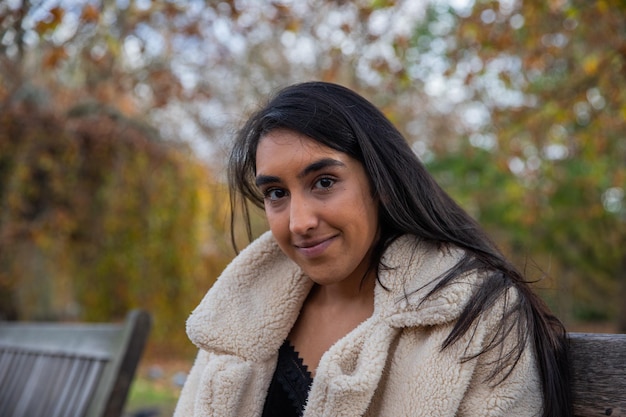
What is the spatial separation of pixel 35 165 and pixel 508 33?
3.88 m

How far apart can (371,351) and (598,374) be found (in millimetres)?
495

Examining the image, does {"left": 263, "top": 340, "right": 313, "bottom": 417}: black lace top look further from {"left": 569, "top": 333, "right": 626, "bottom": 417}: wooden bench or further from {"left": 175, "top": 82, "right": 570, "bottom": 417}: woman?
{"left": 569, "top": 333, "right": 626, "bottom": 417}: wooden bench

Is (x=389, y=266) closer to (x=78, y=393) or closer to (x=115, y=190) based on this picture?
(x=78, y=393)

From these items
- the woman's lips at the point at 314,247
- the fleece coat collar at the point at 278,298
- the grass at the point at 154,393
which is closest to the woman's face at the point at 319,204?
the woman's lips at the point at 314,247

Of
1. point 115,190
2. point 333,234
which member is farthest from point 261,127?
point 115,190

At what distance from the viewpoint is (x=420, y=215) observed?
190 cm

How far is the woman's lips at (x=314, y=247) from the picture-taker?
1.84 m

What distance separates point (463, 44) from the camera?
6.38m

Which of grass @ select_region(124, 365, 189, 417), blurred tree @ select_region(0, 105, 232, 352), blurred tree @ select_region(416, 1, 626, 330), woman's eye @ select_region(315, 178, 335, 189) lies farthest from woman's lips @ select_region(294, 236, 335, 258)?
blurred tree @ select_region(0, 105, 232, 352)

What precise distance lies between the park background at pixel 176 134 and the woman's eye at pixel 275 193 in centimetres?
234

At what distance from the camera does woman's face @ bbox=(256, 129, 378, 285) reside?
1823mm

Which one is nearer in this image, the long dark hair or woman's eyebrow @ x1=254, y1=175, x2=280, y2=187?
the long dark hair

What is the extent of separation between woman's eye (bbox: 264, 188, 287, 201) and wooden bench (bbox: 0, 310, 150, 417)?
95cm

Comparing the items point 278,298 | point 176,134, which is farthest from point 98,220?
point 278,298
